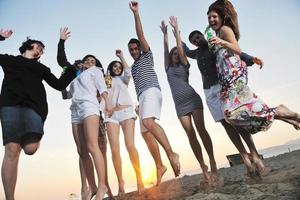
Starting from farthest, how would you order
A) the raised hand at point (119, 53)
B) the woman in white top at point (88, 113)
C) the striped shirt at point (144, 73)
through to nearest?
the raised hand at point (119, 53)
the striped shirt at point (144, 73)
the woman in white top at point (88, 113)

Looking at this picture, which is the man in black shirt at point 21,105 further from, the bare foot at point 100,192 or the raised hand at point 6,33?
the bare foot at point 100,192

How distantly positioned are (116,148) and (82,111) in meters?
1.04

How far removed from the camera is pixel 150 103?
4051 millimetres

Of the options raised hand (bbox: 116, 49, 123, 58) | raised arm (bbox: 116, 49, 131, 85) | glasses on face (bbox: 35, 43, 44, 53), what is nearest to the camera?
glasses on face (bbox: 35, 43, 44, 53)

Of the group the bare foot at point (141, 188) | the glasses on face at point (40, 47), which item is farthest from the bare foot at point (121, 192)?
the glasses on face at point (40, 47)

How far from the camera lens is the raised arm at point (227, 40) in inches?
125

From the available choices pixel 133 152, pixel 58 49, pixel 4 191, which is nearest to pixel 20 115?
pixel 4 191

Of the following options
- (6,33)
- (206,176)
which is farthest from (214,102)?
(6,33)

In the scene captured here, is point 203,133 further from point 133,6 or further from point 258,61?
point 133,6

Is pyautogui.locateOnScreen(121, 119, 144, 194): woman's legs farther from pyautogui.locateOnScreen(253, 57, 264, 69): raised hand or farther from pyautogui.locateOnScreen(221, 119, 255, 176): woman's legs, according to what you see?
pyautogui.locateOnScreen(253, 57, 264, 69): raised hand

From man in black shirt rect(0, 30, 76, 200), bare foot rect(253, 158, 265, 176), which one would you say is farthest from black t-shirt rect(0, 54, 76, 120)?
bare foot rect(253, 158, 265, 176)

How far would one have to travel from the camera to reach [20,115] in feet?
10.2

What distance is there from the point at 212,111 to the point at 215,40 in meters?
1.02

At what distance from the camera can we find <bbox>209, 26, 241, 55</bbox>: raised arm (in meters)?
3.18
